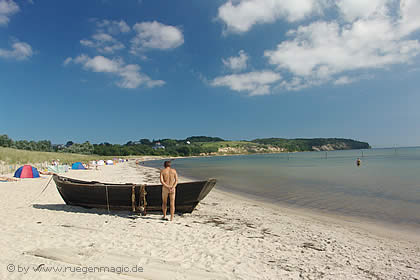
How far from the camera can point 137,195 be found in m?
8.34

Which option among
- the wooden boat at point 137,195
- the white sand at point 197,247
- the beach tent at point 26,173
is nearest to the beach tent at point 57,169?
the beach tent at point 26,173

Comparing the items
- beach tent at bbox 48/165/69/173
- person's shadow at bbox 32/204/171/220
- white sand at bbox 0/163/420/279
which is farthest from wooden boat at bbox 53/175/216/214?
beach tent at bbox 48/165/69/173

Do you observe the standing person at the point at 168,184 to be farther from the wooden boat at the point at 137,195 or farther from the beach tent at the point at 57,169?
the beach tent at the point at 57,169

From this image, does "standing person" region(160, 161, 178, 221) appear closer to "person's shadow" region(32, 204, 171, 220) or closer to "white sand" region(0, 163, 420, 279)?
"white sand" region(0, 163, 420, 279)

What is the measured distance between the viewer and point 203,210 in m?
9.87

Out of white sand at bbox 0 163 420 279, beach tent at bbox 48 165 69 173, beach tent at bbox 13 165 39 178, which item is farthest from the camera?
beach tent at bbox 48 165 69 173

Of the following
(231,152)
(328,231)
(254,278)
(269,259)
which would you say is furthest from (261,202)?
(231,152)

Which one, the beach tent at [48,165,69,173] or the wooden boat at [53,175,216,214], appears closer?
the wooden boat at [53,175,216,214]

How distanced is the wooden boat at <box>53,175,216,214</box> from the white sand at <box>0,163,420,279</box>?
15.3 inches

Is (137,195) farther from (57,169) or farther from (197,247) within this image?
(57,169)

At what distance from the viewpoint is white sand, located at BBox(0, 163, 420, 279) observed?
4.29 m

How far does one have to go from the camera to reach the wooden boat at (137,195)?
8.27 metres

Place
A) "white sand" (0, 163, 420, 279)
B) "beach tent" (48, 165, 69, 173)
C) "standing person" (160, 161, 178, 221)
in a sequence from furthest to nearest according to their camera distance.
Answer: "beach tent" (48, 165, 69, 173) < "standing person" (160, 161, 178, 221) < "white sand" (0, 163, 420, 279)

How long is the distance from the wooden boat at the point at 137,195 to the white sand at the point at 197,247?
39 cm
